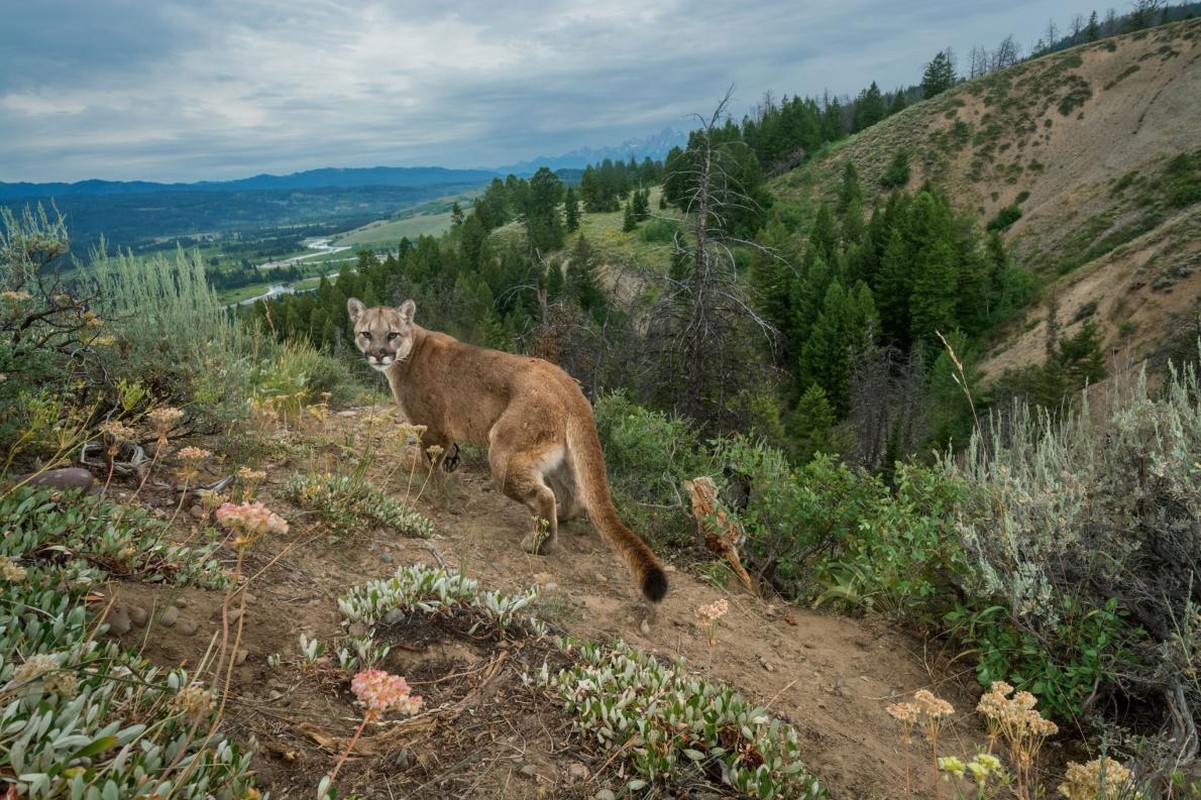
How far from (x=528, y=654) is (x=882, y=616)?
10.00 ft

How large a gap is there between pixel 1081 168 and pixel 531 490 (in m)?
80.1

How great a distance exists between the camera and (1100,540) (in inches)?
163

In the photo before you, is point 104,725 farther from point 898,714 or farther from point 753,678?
point 753,678

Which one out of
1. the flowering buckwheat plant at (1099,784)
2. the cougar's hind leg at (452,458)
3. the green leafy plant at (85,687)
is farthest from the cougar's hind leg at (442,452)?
the flowering buckwheat plant at (1099,784)

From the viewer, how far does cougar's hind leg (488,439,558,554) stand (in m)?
5.43

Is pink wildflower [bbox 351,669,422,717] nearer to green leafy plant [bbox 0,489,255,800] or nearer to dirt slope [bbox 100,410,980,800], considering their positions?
green leafy plant [bbox 0,489,255,800]

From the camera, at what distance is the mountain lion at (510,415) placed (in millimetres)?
5418

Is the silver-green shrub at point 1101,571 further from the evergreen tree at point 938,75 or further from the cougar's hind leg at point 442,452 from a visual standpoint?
the evergreen tree at point 938,75

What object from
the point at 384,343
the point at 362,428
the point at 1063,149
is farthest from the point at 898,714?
the point at 1063,149

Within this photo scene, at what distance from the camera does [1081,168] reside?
65.7 m

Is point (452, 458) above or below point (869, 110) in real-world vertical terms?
below

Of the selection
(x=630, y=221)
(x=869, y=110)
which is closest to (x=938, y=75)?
(x=869, y=110)

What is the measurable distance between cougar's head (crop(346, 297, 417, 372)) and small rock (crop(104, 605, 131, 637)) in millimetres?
3970

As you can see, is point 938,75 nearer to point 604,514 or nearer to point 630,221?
point 630,221
